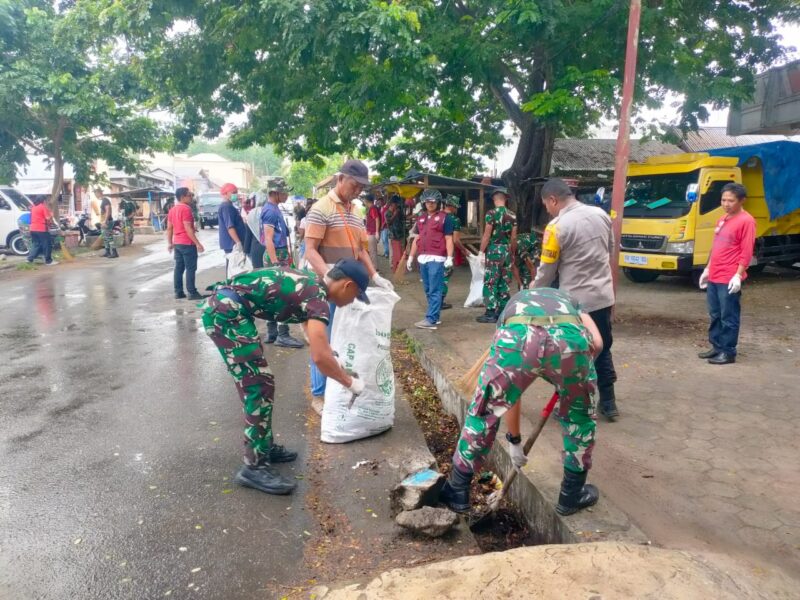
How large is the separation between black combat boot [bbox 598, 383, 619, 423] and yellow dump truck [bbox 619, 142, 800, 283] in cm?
641

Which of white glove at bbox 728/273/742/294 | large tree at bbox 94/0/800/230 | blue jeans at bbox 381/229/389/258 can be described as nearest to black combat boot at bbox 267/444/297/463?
white glove at bbox 728/273/742/294

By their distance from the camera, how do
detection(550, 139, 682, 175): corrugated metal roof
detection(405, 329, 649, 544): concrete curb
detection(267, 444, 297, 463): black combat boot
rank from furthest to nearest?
detection(550, 139, 682, 175): corrugated metal roof < detection(267, 444, 297, 463): black combat boot < detection(405, 329, 649, 544): concrete curb

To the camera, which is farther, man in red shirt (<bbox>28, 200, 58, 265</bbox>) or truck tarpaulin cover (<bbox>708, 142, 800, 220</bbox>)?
man in red shirt (<bbox>28, 200, 58, 265</bbox>)

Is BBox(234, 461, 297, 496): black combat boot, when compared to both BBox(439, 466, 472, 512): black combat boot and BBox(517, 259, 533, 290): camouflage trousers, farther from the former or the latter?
BBox(517, 259, 533, 290): camouflage trousers

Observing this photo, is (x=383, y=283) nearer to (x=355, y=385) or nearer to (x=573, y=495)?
(x=355, y=385)

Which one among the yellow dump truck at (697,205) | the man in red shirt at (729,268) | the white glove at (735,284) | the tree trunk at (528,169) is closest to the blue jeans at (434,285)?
the man in red shirt at (729,268)

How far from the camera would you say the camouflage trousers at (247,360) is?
10.4ft

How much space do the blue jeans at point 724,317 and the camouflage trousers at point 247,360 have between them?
431 centimetres

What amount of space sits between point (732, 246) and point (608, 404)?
2256mm

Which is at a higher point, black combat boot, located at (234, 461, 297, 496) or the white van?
the white van

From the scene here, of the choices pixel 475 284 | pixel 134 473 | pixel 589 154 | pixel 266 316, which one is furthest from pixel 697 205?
pixel 589 154

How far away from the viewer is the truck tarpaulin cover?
10.7 meters

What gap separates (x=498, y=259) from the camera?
749 cm

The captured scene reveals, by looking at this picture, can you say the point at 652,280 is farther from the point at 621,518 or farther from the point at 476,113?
the point at 621,518
